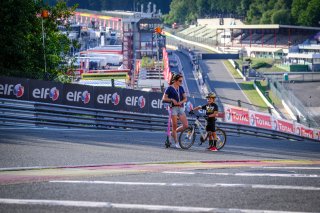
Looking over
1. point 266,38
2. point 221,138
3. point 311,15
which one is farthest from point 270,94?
point 311,15

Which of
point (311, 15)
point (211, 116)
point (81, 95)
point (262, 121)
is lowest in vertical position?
point (262, 121)

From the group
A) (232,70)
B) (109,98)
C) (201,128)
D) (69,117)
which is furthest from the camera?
(232,70)

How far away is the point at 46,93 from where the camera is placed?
22859mm

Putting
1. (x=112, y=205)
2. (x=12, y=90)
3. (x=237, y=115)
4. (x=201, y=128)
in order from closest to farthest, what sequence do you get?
1. (x=112, y=205)
2. (x=201, y=128)
3. (x=12, y=90)
4. (x=237, y=115)

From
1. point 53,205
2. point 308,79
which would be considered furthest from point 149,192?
point 308,79

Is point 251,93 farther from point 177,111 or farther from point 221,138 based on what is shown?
point 177,111

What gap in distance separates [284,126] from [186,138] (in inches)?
628

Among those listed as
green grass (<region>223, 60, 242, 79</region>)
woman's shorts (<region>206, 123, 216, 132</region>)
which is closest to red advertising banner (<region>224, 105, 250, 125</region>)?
woman's shorts (<region>206, 123, 216, 132</region>)

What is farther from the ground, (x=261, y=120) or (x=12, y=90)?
(x=12, y=90)

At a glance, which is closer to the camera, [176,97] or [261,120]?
[176,97]

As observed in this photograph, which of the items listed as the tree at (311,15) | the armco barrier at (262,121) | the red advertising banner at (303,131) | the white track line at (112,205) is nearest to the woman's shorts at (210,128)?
the white track line at (112,205)

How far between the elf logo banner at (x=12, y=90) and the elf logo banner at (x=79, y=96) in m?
1.55

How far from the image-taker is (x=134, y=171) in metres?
11.3

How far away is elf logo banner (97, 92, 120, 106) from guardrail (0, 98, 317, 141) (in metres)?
0.72
